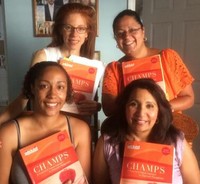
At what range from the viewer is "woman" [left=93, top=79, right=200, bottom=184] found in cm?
125

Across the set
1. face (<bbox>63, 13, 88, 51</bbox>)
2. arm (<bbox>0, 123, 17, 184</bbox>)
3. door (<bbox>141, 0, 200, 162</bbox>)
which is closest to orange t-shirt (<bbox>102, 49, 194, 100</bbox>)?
face (<bbox>63, 13, 88, 51</bbox>)

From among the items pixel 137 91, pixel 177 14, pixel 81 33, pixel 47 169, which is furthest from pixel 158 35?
pixel 47 169

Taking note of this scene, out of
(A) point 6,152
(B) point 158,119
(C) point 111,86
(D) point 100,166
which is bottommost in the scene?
(D) point 100,166

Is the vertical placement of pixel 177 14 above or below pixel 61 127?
above

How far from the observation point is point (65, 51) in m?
1.56

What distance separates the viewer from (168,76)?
1.47 metres

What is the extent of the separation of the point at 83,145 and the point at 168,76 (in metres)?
0.57

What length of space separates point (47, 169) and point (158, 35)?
246 cm

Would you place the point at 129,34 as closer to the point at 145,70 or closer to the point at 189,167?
the point at 145,70

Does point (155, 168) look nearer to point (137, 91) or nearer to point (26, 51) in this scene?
point (137, 91)

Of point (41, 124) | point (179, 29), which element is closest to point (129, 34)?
point (41, 124)

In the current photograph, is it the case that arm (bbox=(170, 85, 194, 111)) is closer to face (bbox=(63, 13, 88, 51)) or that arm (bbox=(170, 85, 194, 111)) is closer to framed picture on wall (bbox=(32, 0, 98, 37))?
face (bbox=(63, 13, 88, 51))

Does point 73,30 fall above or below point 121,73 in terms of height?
above

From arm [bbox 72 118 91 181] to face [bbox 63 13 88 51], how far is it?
17.9 inches
